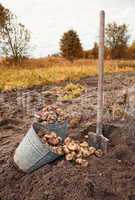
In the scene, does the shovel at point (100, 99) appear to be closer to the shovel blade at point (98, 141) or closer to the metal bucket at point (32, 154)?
the shovel blade at point (98, 141)

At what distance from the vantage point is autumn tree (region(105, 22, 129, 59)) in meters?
23.0

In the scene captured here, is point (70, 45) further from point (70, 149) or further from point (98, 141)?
point (70, 149)

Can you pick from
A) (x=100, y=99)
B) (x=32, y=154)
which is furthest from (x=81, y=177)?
(x=100, y=99)

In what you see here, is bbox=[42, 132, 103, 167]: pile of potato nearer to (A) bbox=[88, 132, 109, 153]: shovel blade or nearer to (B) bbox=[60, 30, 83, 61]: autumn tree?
(A) bbox=[88, 132, 109, 153]: shovel blade

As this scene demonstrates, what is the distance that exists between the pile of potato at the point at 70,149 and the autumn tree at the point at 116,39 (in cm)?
2060

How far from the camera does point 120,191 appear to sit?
257 centimetres

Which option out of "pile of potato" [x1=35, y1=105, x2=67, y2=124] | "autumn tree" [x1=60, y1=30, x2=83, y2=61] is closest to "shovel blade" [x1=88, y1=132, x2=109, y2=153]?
"pile of potato" [x1=35, y1=105, x2=67, y2=124]

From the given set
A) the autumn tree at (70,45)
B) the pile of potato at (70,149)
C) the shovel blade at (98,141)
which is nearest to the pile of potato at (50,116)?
the pile of potato at (70,149)

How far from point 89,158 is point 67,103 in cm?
306

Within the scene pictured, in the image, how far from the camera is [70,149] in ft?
9.61

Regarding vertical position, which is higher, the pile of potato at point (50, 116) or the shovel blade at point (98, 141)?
the pile of potato at point (50, 116)

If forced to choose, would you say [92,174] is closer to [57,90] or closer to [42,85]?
[57,90]

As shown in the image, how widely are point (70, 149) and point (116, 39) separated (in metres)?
21.1

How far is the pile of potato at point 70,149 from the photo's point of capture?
2896 millimetres
